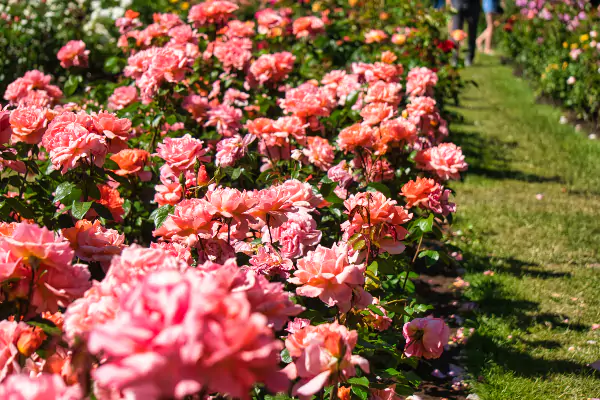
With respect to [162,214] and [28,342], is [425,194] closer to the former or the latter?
[162,214]

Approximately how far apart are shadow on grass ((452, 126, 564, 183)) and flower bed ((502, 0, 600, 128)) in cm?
92

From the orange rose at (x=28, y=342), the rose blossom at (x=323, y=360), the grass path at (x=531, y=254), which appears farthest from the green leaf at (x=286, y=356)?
the grass path at (x=531, y=254)

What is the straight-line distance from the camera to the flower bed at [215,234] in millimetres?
817

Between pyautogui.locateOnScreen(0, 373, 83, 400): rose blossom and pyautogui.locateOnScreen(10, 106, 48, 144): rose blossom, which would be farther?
pyautogui.locateOnScreen(10, 106, 48, 144): rose blossom

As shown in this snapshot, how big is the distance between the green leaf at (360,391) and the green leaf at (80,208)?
87cm

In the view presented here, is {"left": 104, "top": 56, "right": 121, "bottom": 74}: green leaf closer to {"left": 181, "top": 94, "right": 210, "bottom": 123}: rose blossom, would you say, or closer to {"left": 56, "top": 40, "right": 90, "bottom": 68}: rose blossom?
{"left": 56, "top": 40, "right": 90, "bottom": 68}: rose blossom

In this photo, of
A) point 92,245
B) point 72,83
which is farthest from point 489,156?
point 92,245

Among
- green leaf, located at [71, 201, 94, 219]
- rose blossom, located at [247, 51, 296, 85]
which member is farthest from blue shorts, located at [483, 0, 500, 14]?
green leaf, located at [71, 201, 94, 219]

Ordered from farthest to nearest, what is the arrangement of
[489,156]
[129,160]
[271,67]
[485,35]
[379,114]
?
[485,35] < [489,156] < [271,67] < [379,114] < [129,160]

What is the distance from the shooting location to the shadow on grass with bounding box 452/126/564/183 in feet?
18.0

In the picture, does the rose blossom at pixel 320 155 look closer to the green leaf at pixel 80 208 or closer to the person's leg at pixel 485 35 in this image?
the green leaf at pixel 80 208

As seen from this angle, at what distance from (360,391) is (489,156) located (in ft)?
15.5

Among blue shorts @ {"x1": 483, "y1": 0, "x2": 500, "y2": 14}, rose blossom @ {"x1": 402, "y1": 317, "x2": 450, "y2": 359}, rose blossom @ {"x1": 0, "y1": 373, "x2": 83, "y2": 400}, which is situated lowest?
blue shorts @ {"x1": 483, "y1": 0, "x2": 500, "y2": 14}

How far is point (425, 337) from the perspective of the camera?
184 cm
